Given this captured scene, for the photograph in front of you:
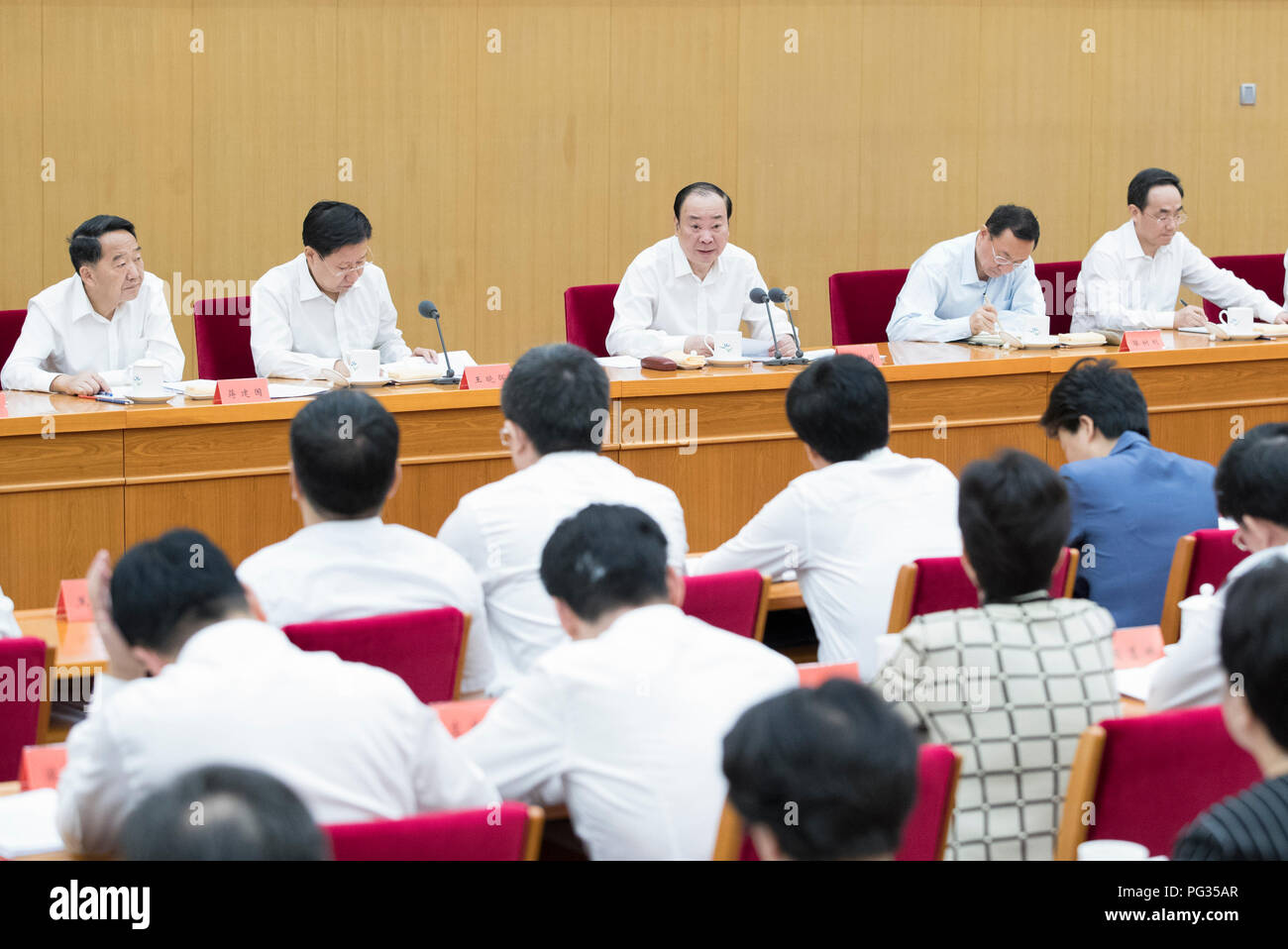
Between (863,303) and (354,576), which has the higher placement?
(863,303)

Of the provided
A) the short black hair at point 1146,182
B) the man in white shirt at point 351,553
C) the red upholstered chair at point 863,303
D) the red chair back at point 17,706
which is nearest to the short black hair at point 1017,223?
the red upholstered chair at point 863,303

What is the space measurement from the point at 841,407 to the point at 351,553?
1.04 meters

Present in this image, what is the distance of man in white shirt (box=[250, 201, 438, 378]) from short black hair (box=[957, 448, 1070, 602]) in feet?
8.85

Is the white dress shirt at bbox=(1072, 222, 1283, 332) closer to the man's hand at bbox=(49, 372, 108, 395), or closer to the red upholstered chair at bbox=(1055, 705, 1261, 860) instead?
the man's hand at bbox=(49, 372, 108, 395)

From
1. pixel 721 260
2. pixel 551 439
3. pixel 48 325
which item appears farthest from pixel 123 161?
pixel 551 439

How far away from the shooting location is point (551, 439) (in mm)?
3002

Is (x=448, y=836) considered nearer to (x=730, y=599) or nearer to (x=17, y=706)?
(x=17, y=706)

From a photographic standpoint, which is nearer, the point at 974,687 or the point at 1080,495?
the point at 974,687

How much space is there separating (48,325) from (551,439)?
7.38 ft

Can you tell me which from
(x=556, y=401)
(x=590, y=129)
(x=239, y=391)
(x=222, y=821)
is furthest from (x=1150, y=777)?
(x=590, y=129)

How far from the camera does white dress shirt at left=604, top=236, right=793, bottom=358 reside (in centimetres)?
514

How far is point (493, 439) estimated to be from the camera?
4.36 meters

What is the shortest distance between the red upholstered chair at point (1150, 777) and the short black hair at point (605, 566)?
1.84 ft
